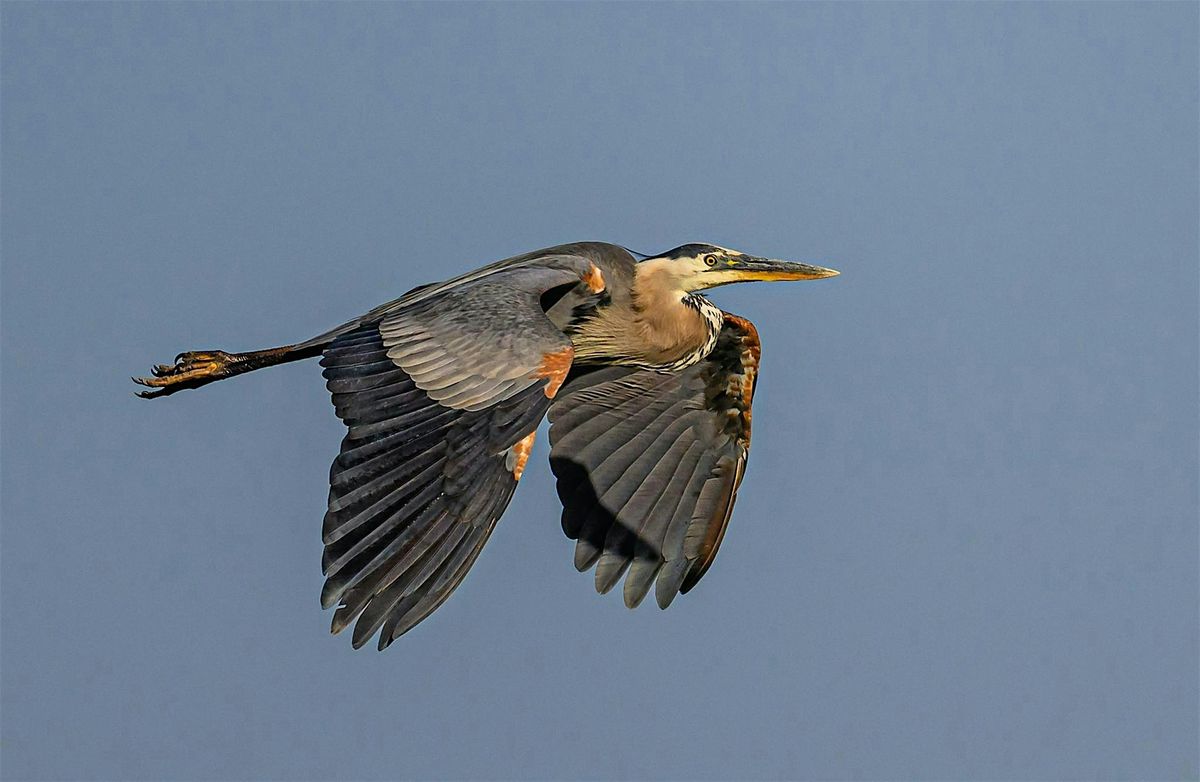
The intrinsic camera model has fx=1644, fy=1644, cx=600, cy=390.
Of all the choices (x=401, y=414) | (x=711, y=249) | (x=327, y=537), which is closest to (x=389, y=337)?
(x=401, y=414)

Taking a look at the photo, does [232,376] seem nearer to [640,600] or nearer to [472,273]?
[472,273]

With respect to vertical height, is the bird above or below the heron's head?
below

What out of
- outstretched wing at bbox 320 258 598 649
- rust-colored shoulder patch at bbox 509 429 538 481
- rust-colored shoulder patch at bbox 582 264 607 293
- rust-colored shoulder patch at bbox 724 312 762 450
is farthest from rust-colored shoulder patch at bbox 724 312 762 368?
rust-colored shoulder patch at bbox 509 429 538 481

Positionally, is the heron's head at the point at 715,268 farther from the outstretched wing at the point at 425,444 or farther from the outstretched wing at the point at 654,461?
the outstretched wing at the point at 425,444

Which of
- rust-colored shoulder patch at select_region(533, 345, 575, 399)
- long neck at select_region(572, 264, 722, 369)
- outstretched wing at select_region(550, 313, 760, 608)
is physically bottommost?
outstretched wing at select_region(550, 313, 760, 608)

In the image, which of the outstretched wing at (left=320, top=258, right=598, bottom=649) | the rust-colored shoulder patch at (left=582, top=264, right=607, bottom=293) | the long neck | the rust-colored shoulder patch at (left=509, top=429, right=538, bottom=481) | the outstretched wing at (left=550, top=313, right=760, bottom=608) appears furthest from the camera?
the outstretched wing at (left=550, top=313, right=760, bottom=608)

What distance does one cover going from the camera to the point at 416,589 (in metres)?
6.04

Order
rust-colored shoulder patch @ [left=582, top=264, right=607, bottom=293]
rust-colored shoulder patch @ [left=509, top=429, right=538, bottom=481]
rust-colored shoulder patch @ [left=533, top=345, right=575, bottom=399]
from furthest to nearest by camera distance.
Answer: rust-colored shoulder patch @ [left=582, top=264, right=607, bottom=293] < rust-colored shoulder patch @ [left=533, top=345, right=575, bottom=399] < rust-colored shoulder patch @ [left=509, top=429, right=538, bottom=481]

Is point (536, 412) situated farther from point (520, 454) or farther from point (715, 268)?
point (715, 268)

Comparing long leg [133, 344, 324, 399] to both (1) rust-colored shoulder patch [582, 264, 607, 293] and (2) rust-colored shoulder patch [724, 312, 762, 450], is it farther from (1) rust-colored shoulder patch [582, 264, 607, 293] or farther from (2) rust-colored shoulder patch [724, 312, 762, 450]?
(2) rust-colored shoulder patch [724, 312, 762, 450]

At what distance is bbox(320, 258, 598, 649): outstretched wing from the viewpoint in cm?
603

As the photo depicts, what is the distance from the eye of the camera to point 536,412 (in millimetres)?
6434

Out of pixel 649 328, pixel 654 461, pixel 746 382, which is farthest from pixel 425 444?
pixel 746 382

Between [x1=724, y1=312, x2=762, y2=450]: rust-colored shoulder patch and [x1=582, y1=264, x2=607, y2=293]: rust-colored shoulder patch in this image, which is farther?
[x1=724, y1=312, x2=762, y2=450]: rust-colored shoulder patch
